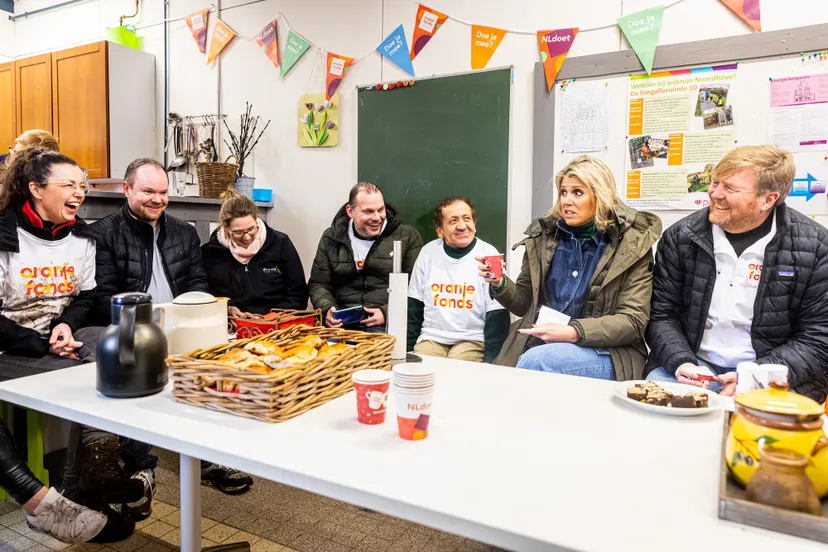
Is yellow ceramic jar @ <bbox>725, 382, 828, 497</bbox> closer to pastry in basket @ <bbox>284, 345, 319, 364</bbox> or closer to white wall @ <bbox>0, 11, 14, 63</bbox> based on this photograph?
pastry in basket @ <bbox>284, 345, 319, 364</bbox>

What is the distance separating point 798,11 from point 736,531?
2.62 meters

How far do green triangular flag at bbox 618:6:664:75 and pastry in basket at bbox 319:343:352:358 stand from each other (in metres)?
2.23

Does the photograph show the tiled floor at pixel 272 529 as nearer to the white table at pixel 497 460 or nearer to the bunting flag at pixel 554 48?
the white table at pixel 497 460

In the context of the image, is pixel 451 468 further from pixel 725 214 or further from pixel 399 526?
pixel 725 214

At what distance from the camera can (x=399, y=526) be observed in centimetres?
204

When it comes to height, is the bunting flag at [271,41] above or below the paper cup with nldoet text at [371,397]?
above

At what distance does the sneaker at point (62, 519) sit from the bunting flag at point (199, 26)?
3.51 metres

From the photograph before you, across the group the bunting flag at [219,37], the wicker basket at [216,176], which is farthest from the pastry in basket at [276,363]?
the bunting flag at [219,37]

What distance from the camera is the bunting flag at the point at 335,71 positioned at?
12.3 feet

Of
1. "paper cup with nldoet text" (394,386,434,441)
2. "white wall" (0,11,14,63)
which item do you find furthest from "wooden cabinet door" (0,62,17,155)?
"paper cup with nldoet text" (394,386,434,441)

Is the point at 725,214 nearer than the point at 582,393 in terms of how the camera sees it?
No

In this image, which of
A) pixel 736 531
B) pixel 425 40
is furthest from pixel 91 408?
pixel 425 40

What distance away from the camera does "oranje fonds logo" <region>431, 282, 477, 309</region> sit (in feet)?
8.67

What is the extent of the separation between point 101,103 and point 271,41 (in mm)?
1424
